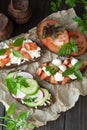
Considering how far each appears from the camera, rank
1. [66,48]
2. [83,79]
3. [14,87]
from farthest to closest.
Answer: [83,79] < [66,48] < [14,87]

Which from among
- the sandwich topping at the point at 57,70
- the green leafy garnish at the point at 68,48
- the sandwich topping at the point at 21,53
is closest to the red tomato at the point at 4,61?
the sandwich topping at the point at 21,53

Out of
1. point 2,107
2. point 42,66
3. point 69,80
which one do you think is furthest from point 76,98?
point 2,107

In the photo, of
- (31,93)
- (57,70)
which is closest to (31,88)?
(31,93)

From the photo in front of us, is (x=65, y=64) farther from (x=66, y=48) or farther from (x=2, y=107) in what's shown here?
(x=2, y=107)

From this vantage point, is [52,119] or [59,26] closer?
[52,119]

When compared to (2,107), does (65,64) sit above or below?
above

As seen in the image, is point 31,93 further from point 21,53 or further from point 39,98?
point 21,53
